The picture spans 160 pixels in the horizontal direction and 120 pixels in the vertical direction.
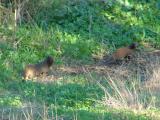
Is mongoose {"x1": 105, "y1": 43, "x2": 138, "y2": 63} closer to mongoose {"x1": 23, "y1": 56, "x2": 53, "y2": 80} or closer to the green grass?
the green grass

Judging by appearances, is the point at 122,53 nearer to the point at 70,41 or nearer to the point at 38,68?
the point at 70,41

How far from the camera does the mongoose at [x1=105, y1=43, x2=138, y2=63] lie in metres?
12.0

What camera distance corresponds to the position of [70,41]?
12.9 metres

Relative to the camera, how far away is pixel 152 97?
8.76 meters

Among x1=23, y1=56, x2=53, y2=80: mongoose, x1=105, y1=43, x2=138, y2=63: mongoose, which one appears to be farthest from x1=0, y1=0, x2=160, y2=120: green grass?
x1=105, y1=43, x2=138, y2=63: mongoose

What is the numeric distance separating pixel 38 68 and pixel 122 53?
192cm

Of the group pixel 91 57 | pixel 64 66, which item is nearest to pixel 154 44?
pixel 91 57

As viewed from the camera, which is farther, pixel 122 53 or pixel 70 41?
pixel 70 41

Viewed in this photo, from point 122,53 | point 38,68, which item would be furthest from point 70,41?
point 38,68

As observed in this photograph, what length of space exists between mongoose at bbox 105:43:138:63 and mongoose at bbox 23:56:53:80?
1496 mm

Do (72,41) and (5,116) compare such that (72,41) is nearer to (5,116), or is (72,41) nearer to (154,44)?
(154,44)

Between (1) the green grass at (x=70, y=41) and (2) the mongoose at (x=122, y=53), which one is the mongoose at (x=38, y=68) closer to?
(1) the green grass at (x=70, y=41)

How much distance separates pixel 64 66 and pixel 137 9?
3.44 m

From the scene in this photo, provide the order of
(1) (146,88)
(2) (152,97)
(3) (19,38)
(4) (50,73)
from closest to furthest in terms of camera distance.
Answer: (2) (152,97) < (1) (146,88) < (4) (50,73) < (3) (19,38)
